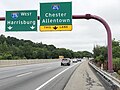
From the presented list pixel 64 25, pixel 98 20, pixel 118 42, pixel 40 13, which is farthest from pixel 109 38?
pixel 118 42

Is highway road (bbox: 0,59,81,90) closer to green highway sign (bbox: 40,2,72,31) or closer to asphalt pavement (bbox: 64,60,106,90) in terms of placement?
asphalt pavement (bbox: 64,60,106,90)

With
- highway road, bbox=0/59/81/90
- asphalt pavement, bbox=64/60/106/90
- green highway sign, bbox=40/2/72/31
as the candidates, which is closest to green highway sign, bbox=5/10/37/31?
green highway sign, bbox=40/2/72/31

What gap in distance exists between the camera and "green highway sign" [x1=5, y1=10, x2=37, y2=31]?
2827 centimetres

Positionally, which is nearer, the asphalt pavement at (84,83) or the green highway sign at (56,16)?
the asphalt pavement at (84,83)

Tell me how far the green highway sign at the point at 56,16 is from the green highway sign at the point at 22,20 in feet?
3.80

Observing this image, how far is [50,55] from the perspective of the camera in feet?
609

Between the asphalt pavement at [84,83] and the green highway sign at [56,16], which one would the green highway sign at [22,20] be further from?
the asphalt pavement at [84,83]

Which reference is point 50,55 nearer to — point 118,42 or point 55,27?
point 118,42

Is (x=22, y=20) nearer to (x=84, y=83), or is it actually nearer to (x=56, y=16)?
(x=56, y=16)

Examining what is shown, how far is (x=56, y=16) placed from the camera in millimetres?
27125

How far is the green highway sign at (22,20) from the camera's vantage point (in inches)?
1113

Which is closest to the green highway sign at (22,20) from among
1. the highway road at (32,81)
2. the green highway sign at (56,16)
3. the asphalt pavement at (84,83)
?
the green highway sign at (56,16)

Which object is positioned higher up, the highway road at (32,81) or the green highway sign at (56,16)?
the green highway sign at (56,16)

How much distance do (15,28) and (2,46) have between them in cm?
12775
